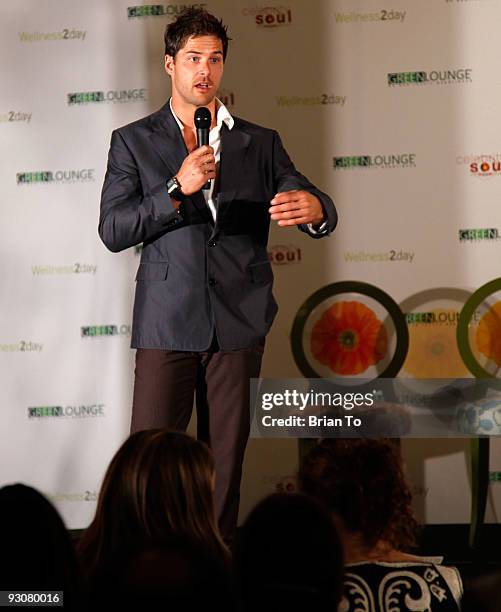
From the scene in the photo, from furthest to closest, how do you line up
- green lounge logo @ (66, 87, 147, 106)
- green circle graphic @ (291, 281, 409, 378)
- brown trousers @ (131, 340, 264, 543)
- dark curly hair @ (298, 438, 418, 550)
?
green lounge logo @ (66, 87, 147, 106), green circle graphic @ (291, 281, 409, 378), brown trousers @ (131, 340, 264, 543), dark curly hair @ (298, 438, 418, 550)

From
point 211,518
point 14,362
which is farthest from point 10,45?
point 211,518

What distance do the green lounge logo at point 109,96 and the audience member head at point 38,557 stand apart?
2919 mm

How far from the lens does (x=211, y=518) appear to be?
1886 millimetres

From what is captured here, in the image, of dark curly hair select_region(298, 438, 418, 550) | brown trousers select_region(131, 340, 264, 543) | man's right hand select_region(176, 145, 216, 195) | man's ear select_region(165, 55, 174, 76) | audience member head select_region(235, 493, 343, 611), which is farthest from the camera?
man's ear select_region(165, 55, 174, 76)

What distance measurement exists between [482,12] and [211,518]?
2962 mm

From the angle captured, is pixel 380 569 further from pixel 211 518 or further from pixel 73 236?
pixel 73 236

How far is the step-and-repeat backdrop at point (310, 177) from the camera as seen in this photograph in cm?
421

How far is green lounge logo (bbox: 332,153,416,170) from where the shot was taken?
4230 millimetres

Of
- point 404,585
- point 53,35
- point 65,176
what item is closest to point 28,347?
point 65,176

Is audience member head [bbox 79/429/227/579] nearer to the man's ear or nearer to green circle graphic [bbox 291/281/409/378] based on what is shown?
the man's ear

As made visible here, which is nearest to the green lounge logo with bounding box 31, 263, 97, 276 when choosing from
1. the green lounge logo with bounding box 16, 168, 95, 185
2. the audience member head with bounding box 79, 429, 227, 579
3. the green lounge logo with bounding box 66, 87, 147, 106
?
the green lounge logo with bounding box 16, 168, 95, 185

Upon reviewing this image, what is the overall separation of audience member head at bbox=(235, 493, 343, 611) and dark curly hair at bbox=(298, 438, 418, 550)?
0.35 meters

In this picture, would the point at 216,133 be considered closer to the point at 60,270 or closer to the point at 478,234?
the point at 60,270

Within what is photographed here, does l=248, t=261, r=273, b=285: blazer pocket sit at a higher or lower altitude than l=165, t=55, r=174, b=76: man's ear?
lower
